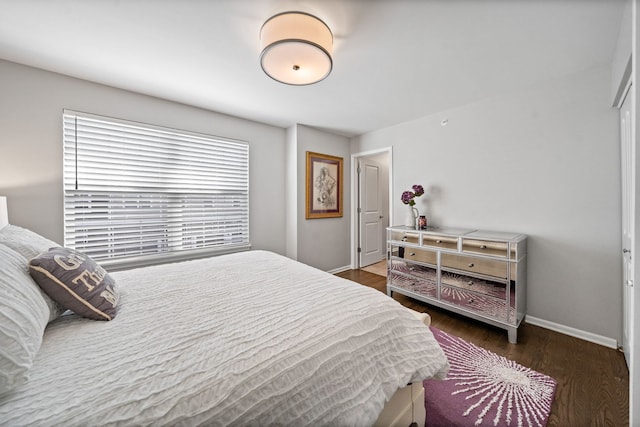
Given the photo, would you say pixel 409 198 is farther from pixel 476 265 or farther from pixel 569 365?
pixel 569 365

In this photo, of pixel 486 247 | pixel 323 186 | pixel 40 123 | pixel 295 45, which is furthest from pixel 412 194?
pixel 40 123

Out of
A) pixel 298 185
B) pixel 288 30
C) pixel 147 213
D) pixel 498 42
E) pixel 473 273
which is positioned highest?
pixel 498 42

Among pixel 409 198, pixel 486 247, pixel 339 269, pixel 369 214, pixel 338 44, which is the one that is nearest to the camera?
pixel 338 44

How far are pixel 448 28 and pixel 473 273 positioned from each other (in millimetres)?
2115

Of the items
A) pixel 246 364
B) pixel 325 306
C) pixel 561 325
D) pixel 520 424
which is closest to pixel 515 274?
pixel 561 325

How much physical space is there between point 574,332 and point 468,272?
1.02 metres

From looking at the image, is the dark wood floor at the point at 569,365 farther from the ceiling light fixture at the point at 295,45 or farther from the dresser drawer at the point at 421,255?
the ceiling light fixture at the point at 295,45

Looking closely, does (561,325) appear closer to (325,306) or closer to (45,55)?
(325,306)

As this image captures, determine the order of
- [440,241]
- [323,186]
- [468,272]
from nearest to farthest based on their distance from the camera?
[468,272], [440,241], [323,186]

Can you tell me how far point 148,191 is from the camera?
8.54 feet

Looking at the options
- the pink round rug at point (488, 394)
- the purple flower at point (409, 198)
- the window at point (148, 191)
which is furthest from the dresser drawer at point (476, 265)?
the window at point (148, 191)

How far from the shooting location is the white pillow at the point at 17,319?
2.15 feet

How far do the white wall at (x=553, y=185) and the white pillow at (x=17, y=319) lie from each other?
11.5 feet

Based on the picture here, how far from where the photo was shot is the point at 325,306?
115cm
